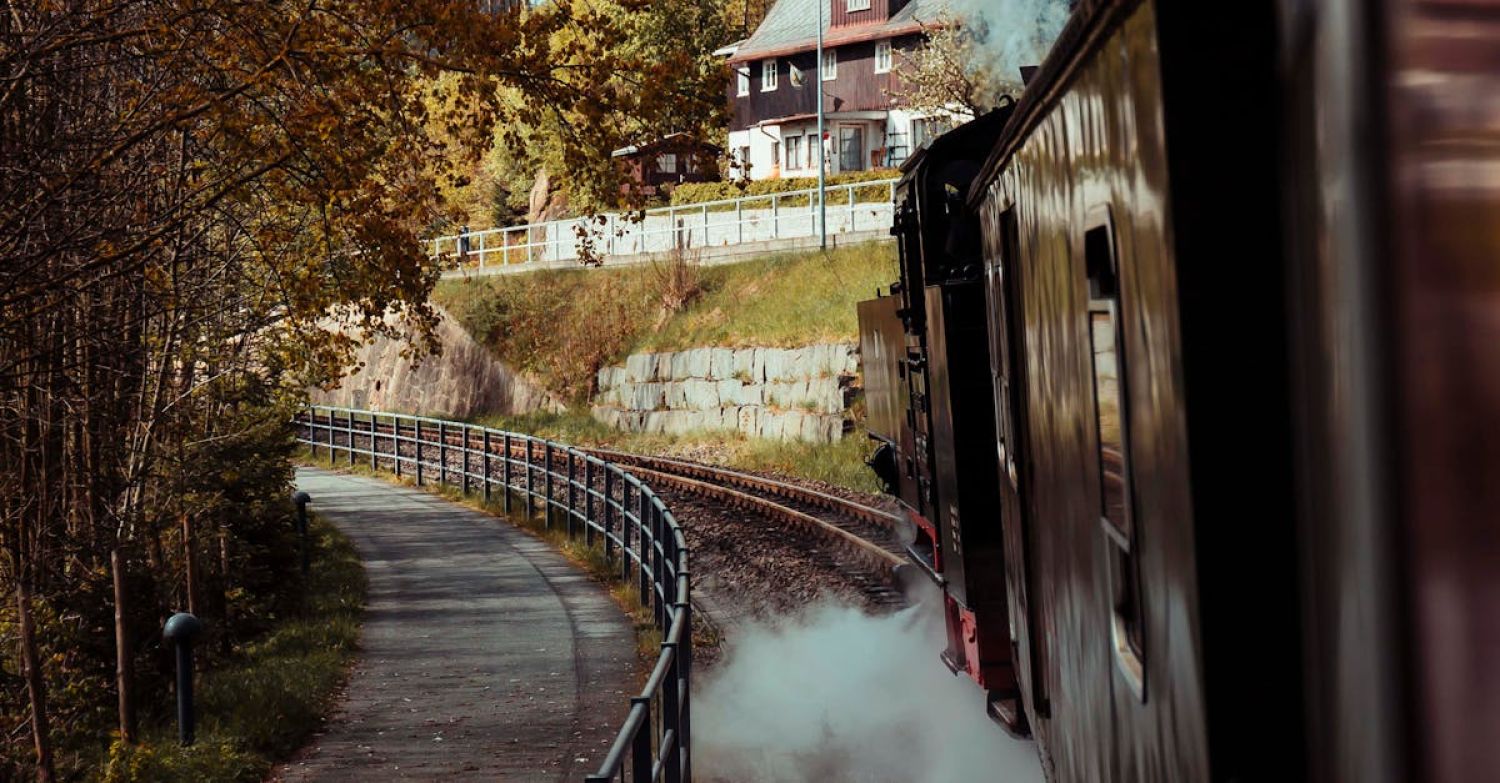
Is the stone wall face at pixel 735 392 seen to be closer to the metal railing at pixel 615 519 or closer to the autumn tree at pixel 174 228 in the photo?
the metal railing at pixel 615 519

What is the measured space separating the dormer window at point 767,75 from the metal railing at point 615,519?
27.1 meters

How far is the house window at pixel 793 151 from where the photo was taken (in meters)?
61.1

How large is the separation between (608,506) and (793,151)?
45.9m

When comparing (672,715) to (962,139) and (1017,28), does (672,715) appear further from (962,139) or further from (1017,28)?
(1017,28)

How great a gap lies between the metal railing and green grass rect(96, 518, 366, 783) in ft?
8.33

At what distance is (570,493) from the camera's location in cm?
1881

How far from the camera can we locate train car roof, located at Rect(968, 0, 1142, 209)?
298cm

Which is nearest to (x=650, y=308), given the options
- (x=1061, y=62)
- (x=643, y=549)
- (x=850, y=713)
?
(x=643, y=549)

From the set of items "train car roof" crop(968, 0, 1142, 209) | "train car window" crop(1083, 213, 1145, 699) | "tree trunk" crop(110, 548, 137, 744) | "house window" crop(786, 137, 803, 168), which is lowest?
"tree trunk" crop(110, 548, 137, 744)

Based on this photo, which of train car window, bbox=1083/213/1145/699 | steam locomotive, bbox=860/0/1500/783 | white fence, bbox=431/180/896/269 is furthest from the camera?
white fence, bbox=431/180/896/269

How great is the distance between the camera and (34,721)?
32.0 feet

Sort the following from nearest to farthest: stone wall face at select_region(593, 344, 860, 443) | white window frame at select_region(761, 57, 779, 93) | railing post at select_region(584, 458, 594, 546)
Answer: railing post at select_region(584, 458, 594, 546) < stone wall face at select_region(593, 344, 860, 443) < white window frame at select_region(761, 57, 779, 93)

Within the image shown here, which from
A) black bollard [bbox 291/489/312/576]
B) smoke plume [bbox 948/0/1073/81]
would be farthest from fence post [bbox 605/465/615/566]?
smoke plume [bbox 948/0/1073/81]

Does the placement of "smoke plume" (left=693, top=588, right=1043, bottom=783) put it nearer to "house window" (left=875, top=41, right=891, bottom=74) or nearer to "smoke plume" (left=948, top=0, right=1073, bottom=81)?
"smoke plume" (left=948, top=0, right=1073, bottom=81)
